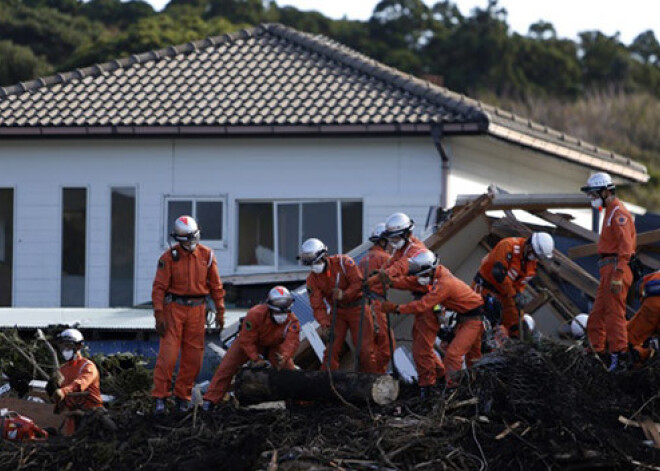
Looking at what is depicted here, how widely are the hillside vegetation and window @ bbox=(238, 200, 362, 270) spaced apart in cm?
2100

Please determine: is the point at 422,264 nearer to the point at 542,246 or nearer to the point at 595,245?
the point at 542,246

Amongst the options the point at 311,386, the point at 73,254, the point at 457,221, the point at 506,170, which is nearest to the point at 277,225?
the point at 73,254

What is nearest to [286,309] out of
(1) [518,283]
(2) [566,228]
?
(1) [518,283]

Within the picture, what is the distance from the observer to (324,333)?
49.0 feet

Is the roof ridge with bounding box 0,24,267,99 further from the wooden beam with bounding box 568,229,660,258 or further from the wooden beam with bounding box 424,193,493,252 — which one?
the wooden beam with bounding box 568,229,660,258

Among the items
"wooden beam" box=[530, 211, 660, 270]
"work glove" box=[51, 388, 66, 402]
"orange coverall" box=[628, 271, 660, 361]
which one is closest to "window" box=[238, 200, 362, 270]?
"wooden beam" box=[530, 211, 660, 270]

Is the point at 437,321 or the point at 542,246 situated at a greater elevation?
the point at 542,246

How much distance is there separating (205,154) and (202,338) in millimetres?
7723

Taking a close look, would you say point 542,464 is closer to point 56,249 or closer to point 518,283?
point 518,283

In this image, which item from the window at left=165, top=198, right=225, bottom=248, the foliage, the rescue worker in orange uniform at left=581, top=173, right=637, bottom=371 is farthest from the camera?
the foliage

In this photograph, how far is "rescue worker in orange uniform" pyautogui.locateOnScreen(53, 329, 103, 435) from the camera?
13.4 metres

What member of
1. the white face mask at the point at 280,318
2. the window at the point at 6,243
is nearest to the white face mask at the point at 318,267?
the white face mask at the point at 280,318

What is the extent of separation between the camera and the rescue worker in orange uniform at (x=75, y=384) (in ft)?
44.0

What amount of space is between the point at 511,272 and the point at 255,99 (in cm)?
830
